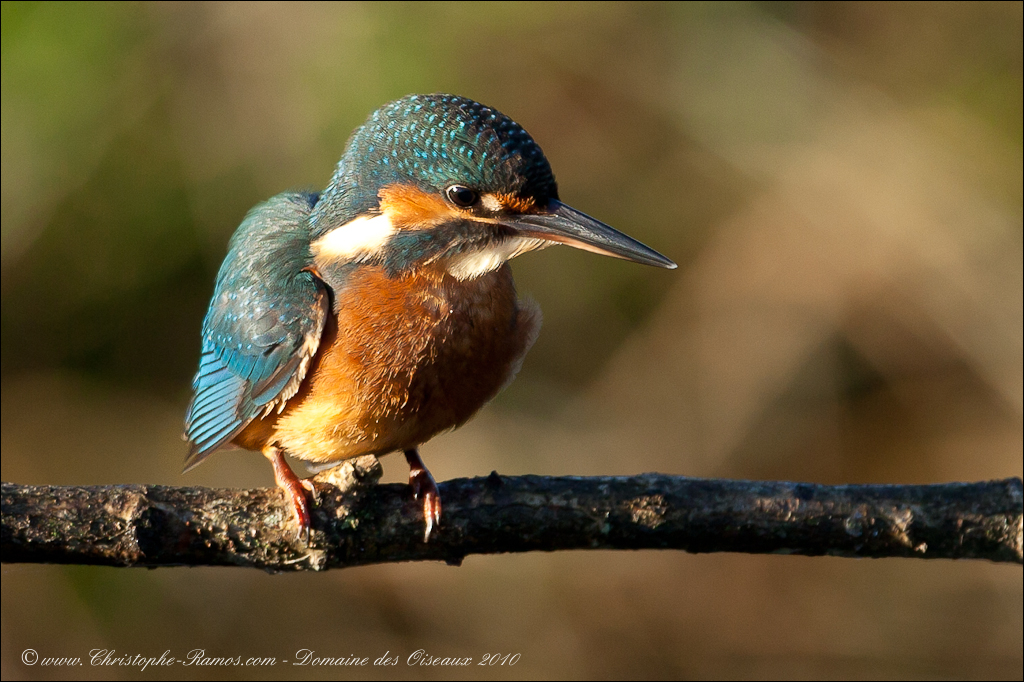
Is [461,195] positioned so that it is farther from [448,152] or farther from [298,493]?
[298,493]

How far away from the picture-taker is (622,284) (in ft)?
17.0

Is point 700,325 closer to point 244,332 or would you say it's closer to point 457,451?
point 457,451

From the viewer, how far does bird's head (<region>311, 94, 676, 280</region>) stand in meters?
2.64

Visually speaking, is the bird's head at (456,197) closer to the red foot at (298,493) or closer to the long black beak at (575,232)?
the long black beak at (575,232)

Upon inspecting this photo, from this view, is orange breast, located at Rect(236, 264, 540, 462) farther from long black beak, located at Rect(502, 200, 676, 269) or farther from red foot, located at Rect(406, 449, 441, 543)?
long black beak, located at Rect(502, 200, 676, 269)

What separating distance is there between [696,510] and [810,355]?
2522 mm

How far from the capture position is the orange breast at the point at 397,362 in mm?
2760

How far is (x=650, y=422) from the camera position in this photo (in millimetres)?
5152

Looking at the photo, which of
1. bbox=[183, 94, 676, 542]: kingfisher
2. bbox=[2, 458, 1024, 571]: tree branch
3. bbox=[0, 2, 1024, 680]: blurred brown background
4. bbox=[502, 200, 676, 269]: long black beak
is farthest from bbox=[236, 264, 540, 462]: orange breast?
bbox=[0, 2, 1024, 680]: blurred brown background

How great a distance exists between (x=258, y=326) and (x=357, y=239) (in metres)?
0.41

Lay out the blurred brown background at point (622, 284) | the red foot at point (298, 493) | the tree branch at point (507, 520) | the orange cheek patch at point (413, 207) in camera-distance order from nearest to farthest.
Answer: the tree branch at point (507, 520) → the red foot at point (298, 493) → the orange cheek patch at point (413, 207) → the blurred brown background at point (622, 284)

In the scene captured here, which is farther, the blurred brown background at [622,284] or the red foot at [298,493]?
the blurred brown background at [622,284]

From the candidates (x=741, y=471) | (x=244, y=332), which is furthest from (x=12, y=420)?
(x=741, y=471)

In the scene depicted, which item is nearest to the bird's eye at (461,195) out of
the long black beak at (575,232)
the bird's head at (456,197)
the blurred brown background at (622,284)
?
the bird's head at (456,197)
